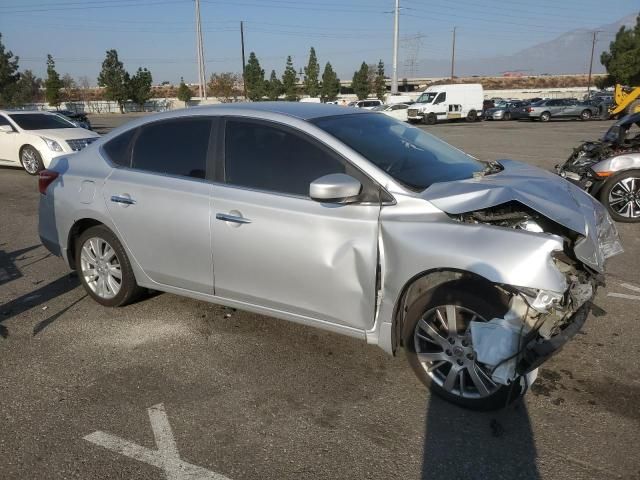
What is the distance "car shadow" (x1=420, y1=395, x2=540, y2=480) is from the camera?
2645 mm

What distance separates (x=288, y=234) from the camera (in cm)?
345

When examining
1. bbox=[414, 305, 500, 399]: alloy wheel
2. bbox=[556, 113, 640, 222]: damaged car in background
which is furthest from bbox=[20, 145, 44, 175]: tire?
bbox=[414, 305, 500, 399]: alloy wheel

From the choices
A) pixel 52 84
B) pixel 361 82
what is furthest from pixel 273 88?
pixel 52 84

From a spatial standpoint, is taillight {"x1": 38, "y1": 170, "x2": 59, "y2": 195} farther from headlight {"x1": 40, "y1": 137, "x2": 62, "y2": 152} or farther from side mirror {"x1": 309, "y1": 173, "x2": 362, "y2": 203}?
headlight {"x1": 40, "y1": 137, "x2": 62, "y2": 152}

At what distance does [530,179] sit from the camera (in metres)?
3.57

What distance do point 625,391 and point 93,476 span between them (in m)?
3.06

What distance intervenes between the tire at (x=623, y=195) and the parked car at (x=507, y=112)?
104 feet

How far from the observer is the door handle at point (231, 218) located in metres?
3.61

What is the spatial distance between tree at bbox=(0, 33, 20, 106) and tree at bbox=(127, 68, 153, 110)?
19.4 metres

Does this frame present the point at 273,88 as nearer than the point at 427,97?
No

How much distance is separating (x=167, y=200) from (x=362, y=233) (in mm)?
1581

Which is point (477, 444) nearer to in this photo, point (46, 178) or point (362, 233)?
point (362, 233)

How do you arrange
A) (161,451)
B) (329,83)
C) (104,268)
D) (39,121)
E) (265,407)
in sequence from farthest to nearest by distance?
(329,83) < (39,121) < (104,268) < (265,407) < (161,451)

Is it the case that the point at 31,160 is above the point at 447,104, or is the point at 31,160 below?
below
